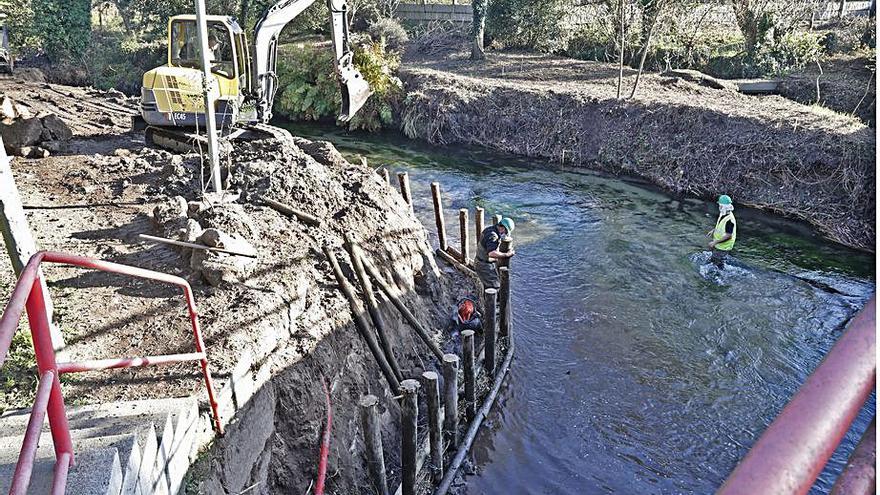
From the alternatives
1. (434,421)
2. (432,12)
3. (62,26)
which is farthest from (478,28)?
(434,421)

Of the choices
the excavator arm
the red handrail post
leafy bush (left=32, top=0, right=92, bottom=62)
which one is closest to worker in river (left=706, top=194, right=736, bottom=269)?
the excavator arm

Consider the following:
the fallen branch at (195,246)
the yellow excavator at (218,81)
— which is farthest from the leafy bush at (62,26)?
the fallen branch at (195,246)

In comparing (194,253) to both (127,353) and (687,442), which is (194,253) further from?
(687,442)

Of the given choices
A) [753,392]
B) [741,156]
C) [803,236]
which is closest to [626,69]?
[741,156]

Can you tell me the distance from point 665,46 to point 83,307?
25.1 meters

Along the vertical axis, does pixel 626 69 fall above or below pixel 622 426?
above

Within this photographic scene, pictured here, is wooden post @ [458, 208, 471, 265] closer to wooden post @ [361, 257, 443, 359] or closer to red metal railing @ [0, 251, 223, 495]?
wooden post @ [361, 257, 443, 359]

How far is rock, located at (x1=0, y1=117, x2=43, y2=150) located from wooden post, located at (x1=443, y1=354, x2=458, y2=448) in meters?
10.9

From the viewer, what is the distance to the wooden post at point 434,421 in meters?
7.64

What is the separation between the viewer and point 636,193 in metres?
19.5

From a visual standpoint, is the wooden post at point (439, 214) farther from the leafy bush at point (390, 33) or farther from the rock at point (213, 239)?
the leafy bush at point (390, 33)

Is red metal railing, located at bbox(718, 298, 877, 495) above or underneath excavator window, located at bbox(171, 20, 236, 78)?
underneath

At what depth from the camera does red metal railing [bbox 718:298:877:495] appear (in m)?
1.12

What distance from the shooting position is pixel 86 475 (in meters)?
4.01
